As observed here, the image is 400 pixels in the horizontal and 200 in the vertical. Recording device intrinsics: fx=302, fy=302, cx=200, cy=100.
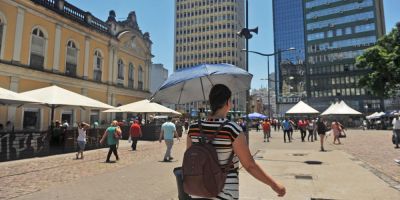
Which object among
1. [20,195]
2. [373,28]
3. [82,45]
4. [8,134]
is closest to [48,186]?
[20,195]

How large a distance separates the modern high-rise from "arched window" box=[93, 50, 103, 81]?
248 ft

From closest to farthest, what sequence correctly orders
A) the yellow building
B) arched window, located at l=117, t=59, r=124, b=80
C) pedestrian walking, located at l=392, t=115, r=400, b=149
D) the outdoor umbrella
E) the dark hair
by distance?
the dark hair, the outdoor umbrella, pedestrian walking, located at l=392, t=115, r=400, b=149, the yellow building, arched window, located at l=117, t=59, r=124, b=80

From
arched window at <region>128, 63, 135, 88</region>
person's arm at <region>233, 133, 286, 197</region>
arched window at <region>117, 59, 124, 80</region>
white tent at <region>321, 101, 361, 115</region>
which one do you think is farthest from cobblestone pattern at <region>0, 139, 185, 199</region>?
white tent at <region>321, 101, 361, 115</region>

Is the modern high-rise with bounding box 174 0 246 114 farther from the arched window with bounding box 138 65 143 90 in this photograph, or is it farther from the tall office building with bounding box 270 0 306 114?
the arched window with bounding box 138 65 143 90

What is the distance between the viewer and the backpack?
7.53 feet

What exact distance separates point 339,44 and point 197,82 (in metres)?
84.3

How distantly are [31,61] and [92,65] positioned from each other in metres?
6.68

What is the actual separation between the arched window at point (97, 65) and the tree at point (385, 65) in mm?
29591

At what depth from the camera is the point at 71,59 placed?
2570cm

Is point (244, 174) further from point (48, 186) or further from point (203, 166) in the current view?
point (203, 166)

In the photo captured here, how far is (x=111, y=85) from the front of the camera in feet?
100

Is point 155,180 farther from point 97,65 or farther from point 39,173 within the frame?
point 97,65

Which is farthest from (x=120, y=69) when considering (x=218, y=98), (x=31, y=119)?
(x=218, y=98)

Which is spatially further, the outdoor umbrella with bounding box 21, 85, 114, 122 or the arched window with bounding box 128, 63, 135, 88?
the arched window with bounding box 128, 63, 135, 88
